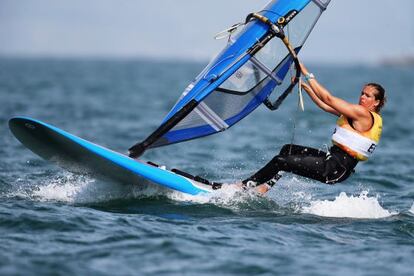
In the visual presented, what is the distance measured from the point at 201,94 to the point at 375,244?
287 cm

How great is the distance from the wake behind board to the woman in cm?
89

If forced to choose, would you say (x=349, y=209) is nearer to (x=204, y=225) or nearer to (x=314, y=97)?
(x=314, y=97)

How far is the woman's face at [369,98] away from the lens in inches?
356

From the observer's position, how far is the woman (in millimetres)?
9008

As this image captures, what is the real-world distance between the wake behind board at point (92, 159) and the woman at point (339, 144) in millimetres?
893

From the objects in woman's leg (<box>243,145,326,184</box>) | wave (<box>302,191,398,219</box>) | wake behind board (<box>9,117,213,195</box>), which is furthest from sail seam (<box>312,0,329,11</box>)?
wake behind board (<box>9,117,213,195</box>)

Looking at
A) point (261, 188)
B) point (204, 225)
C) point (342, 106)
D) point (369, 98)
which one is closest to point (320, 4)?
point (369, 98)

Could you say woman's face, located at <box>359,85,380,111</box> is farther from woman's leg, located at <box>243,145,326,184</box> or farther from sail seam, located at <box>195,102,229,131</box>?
sail seam, located at <box>195,102,229,131</box>

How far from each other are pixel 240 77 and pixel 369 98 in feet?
6.13

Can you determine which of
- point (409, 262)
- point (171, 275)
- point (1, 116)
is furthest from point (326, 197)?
point (1, 116)

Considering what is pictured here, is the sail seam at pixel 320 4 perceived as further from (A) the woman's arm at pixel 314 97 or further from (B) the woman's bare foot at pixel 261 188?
(B) the woman's bare foot at pixel 261 188

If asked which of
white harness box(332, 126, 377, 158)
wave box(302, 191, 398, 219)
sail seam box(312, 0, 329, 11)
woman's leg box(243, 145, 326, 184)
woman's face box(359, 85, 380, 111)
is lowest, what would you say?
wave box(302, 191, 398, 219)

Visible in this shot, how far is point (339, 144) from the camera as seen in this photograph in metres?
9.26

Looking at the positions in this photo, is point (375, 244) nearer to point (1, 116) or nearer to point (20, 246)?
point (20, 246)
